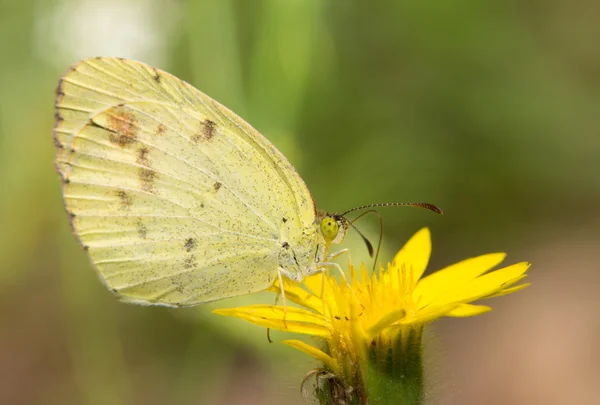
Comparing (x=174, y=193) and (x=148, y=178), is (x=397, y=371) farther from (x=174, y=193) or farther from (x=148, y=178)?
(x=148, y=178)

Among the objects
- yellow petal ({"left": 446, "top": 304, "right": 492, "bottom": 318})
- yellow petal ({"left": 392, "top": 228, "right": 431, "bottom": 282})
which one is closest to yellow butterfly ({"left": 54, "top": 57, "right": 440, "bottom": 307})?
yellow petal ({"left": 392, "top": 228, "right": 431, "bottom": 282})

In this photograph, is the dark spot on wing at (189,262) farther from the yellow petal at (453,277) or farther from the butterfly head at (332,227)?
the yellow petal at (453,277)

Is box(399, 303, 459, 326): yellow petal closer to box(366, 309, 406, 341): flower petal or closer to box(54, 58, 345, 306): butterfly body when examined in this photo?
box(366, 309, 406, 341): flower petal

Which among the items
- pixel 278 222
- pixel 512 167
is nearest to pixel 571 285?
pixel 512 167

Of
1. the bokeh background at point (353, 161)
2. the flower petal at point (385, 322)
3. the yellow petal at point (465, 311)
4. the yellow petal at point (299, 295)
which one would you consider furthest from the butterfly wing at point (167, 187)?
the bokeh background at point (353, 161)

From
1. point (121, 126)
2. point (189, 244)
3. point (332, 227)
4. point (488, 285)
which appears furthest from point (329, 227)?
point (121, 126)

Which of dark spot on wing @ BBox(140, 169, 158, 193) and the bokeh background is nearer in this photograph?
dark spot on wing @ BBox(140, 169, 158, 193)
